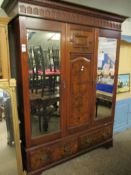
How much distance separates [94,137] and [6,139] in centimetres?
Result: 130

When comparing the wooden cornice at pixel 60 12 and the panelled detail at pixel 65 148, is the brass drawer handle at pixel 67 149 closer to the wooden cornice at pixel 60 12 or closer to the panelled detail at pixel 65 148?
the panelled detail at pixel 65 148

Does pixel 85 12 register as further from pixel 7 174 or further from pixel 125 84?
pixel 7 174

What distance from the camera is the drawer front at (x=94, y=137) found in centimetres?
233

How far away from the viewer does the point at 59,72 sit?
76.5 inches

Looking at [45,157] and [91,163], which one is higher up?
[45,157]

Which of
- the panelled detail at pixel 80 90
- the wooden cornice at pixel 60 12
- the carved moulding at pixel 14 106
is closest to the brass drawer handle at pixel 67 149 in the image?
the panelled detail at pixel 80 90

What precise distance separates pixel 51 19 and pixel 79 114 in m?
1.25

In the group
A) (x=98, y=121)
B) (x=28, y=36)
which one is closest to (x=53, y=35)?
(x=28, y=36)

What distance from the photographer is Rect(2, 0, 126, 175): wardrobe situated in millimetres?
1711

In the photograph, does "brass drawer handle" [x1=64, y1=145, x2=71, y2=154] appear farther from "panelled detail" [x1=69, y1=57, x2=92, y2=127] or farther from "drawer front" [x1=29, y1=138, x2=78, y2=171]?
"panelled detail" [x1=69, y1=57, x2=92, y2=127]

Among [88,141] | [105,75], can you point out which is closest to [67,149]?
[88,141]

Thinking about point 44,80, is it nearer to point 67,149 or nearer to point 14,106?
point 14,106

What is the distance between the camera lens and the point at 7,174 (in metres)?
1.83

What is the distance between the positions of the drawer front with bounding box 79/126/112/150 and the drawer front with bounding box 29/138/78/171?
0.13m
